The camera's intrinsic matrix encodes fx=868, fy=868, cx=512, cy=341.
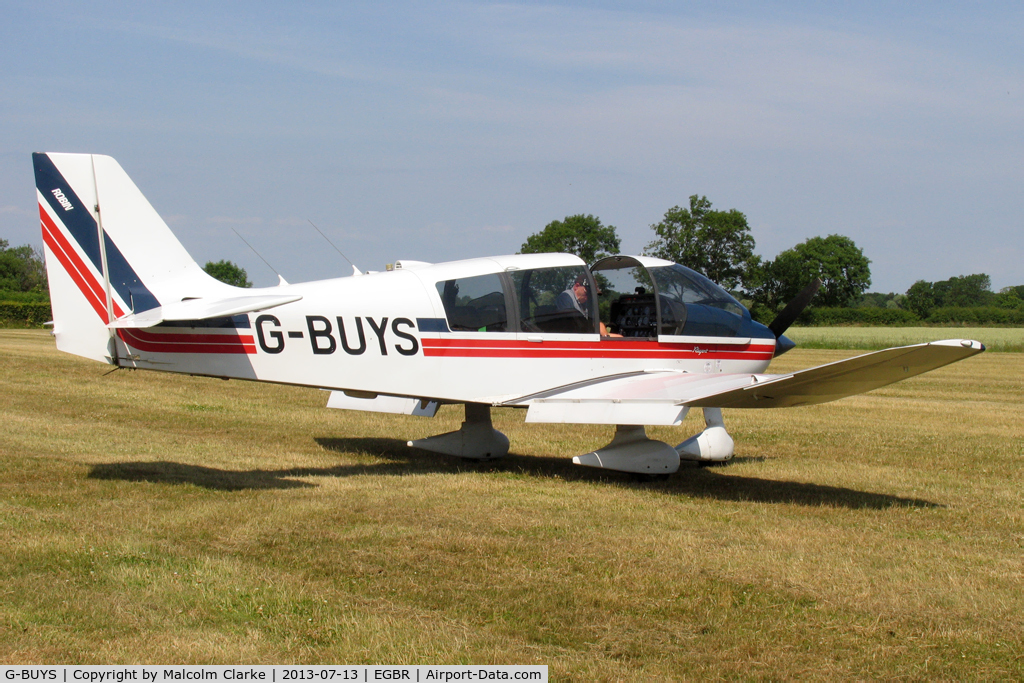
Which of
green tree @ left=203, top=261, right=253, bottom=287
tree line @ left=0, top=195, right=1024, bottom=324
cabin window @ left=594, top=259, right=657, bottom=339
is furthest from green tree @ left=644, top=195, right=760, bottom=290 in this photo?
cabin window @ left=594, top=259, right=657, bottom=339

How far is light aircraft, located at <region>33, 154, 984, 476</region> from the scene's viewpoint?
7.29 metres

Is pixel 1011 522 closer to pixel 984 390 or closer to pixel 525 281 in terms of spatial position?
pixel 525 281

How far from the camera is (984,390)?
64.5ft

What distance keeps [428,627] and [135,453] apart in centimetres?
621

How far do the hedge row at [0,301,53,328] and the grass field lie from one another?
47.3 meters

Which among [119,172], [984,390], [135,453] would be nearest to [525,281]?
[119,172]

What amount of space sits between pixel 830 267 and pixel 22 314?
237ft

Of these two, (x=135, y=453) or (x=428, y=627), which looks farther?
(x=135, y=453)

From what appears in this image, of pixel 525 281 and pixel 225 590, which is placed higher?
pixel 525 281

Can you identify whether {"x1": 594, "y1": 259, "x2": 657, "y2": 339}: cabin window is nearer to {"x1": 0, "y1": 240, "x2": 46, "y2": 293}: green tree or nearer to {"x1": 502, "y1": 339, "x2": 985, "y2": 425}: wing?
{"x1": 502, "y1": 339, "x2": 985, "y2": 425}: wing

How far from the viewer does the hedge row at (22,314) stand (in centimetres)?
5206

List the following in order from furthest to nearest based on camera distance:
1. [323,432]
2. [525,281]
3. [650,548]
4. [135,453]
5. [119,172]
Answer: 1. [323,432]
2. [135,453]
3. [525,281]
4. [119,172]
5. [650,548]

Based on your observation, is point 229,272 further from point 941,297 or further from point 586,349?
point 941,297

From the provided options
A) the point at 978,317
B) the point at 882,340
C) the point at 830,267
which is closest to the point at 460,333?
the point at 882,340
